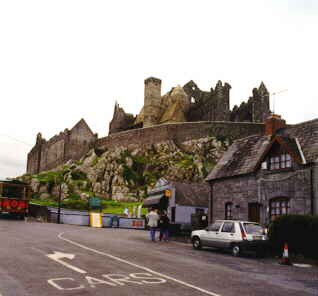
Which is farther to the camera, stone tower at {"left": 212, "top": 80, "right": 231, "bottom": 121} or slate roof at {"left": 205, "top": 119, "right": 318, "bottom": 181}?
stone tower at {"left": 212, "top": 80, "right": 231, "bottom": 121}

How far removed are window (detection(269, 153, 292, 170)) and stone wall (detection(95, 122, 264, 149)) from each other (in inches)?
1804

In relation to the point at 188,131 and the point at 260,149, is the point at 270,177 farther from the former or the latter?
the point at 188,131

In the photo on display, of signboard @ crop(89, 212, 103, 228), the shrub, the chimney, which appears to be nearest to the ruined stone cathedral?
the shrub

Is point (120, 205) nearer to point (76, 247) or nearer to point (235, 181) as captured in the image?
point (235, 181)

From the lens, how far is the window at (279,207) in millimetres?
21500

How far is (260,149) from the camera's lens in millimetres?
24844

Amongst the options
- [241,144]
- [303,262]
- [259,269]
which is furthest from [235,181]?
[259,269]

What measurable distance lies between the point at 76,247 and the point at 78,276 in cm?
584

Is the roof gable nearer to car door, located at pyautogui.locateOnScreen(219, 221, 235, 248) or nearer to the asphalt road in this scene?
car door, located at pyautogui.locateOnScreen(219, 221, 235, 248)

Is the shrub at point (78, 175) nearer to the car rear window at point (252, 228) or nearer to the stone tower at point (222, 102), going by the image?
→ the stone tower at point (222, 102)

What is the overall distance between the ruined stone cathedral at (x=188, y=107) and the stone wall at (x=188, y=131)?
8.56 meters

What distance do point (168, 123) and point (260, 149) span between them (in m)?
50.4

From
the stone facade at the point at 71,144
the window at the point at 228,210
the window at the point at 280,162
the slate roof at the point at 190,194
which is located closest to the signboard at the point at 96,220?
the slate roof at the point at 190,194

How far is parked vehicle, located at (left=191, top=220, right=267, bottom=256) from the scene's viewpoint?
54.3ft
